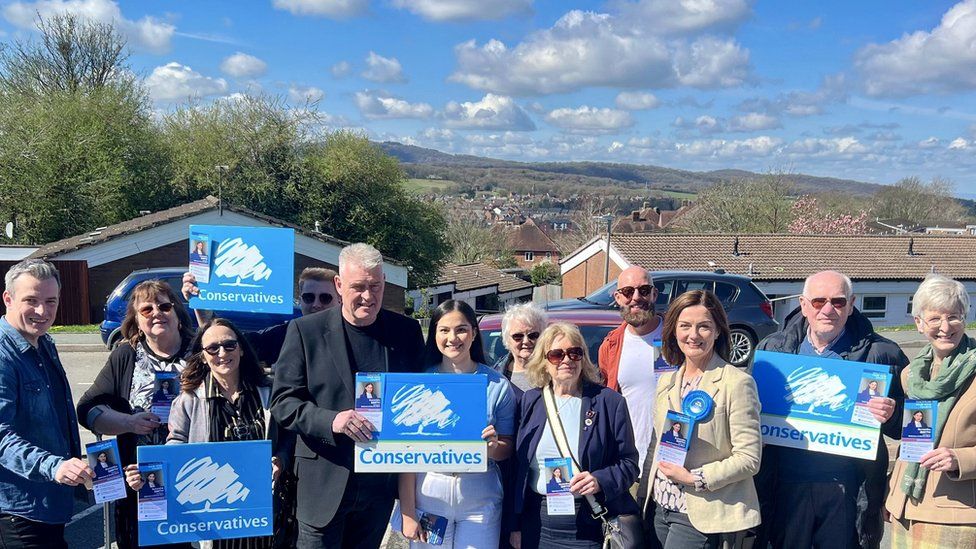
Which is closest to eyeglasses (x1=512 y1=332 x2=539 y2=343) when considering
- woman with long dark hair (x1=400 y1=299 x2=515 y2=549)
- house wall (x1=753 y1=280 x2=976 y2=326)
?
woman with long dark hair (x1=400 y1=299 x2=515 y2=549)

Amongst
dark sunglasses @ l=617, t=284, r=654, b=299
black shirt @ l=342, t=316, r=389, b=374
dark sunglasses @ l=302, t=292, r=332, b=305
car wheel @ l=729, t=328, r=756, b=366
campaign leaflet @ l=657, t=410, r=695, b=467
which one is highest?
dark sunglasses @ l=617, t=284, r=654, b=299

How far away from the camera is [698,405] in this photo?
321 centimetres

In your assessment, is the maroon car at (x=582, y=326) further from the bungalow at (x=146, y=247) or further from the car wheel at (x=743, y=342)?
the bungalow at (x=146, y=247)

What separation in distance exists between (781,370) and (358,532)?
7.65ft

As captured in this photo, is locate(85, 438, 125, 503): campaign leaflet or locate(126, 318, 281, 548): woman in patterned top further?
locate(126, 318, 281, 548): woman in patterned top

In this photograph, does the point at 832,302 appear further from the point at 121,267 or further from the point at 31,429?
the point at 121,267

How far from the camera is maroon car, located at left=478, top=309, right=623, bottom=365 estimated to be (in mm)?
7404

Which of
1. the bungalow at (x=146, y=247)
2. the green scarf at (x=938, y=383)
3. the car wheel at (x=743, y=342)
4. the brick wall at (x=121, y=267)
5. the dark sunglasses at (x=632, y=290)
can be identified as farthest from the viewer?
the brick wall at (x=121, y=267)

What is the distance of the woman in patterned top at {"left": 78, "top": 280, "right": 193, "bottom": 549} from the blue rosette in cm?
263

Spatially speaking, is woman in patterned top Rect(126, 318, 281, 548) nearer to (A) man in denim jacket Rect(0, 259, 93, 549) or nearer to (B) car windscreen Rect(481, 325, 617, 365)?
(A) man in denim jacket Rect(0, 259, 93, 549)

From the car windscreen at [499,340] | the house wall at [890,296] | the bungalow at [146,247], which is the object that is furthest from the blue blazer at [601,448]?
the house wall at [890,296]

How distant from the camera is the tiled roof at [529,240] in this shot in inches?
3467

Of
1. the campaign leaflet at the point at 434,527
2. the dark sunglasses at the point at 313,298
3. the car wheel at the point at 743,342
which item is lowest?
the car wheel at the point at 743,342

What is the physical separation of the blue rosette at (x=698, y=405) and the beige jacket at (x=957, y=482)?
1137 mm
